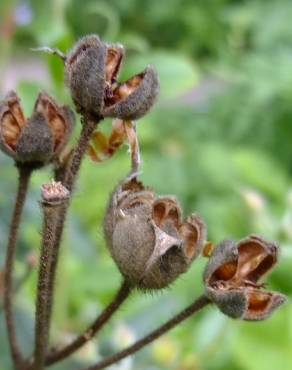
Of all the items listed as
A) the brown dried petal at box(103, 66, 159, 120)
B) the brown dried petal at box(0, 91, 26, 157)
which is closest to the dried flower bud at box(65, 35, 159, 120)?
the brown dried petal at box(103, 66, 159, 120)

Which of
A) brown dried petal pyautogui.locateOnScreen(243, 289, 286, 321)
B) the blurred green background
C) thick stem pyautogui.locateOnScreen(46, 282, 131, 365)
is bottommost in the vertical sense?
the blurred green background

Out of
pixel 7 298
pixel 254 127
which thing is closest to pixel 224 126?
pixel 254 127

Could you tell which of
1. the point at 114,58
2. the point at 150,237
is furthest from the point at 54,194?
the point at 114,58

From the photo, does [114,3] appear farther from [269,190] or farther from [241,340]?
[241,340]

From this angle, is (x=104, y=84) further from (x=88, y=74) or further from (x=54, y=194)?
(x=54, y=194)

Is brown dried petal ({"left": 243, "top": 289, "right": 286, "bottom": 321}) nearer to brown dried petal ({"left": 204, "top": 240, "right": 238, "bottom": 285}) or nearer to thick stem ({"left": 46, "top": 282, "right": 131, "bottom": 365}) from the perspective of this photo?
brown dried petal ({"left": 204, "top": 240, "right": 238, "bottom": 285})
